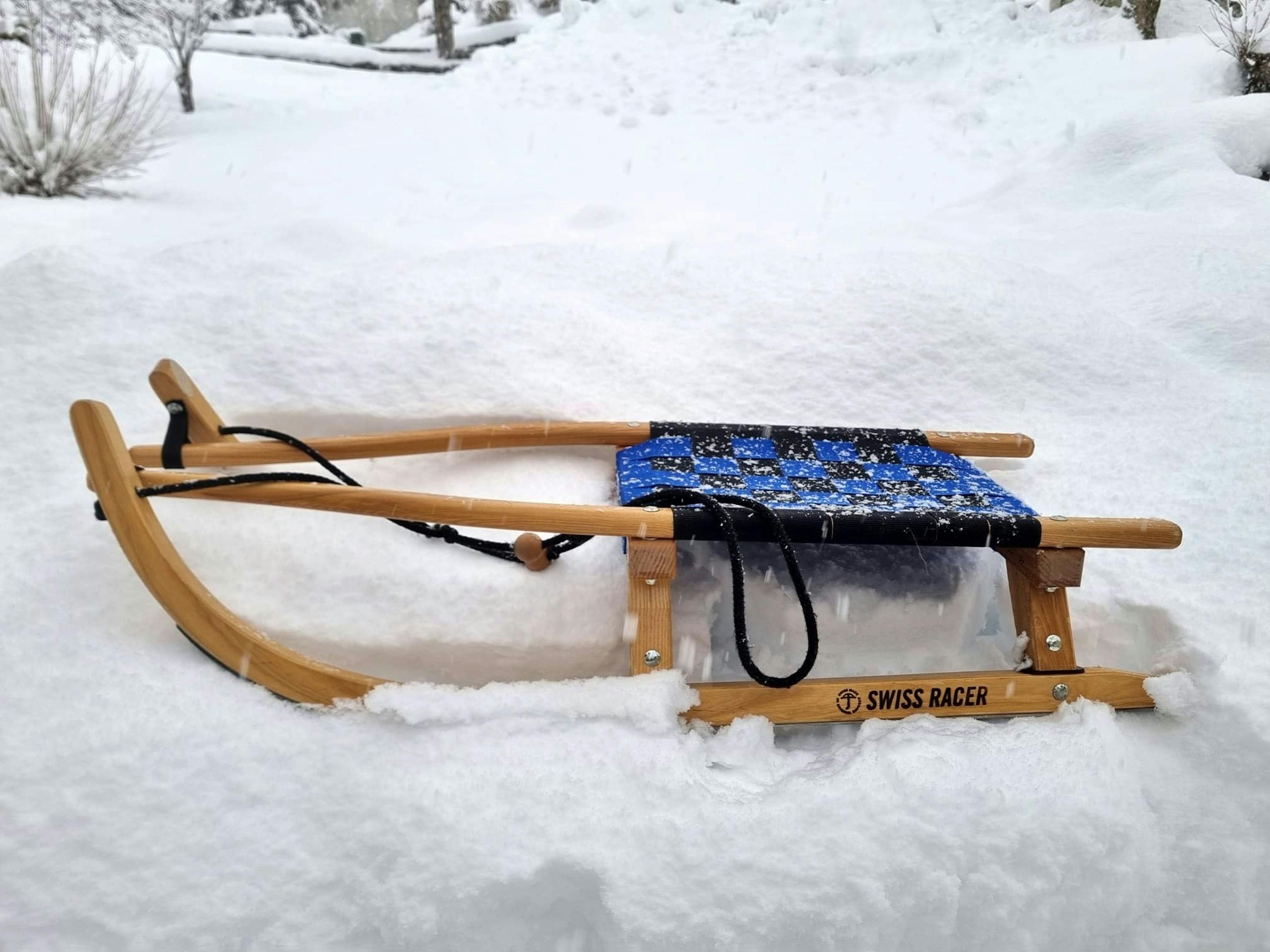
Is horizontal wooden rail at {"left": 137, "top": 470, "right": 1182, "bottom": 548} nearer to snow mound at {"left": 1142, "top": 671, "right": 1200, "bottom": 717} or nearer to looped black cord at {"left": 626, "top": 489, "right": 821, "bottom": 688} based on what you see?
looped black cord at {"left": 626, "top": 489, "right": 821, "bottom": 688}

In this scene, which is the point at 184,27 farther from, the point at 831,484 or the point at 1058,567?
the point at 1058,567

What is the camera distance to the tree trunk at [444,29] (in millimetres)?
8703

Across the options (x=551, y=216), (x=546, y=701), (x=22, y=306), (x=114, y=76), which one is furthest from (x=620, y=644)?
(x=114, y=76)

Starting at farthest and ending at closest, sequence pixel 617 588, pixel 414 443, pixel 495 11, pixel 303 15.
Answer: pixel 303 15 < pixel 495 11 < pixel 414 443 < pixel 617 588

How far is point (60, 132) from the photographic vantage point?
3258 millimetres

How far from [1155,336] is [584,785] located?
2.28 meters

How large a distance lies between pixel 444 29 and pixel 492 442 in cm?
892

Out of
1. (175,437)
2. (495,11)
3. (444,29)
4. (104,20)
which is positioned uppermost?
(495,11)

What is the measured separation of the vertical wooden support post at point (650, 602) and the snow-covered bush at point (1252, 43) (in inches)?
202

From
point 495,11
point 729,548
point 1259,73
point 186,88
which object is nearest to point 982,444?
point 729,548

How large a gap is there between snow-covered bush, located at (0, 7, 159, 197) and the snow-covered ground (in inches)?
6.0

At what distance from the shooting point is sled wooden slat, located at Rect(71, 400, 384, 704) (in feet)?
3.79

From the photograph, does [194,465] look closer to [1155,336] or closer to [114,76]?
[1155,336]

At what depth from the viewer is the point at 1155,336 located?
2373 mm
